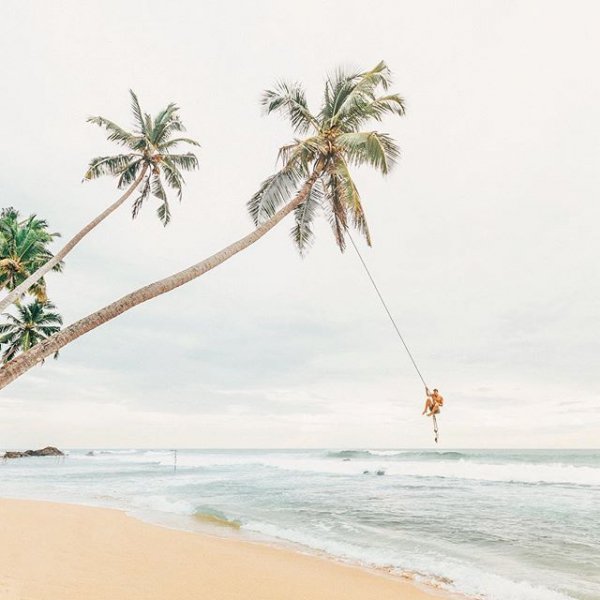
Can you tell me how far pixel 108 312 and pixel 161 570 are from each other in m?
6.80

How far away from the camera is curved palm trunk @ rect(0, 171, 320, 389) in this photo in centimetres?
516

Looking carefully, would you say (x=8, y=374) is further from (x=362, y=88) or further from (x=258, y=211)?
(x=362, y=88)

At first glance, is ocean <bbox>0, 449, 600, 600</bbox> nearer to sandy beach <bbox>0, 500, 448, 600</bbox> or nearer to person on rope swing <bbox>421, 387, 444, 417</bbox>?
sandy beach <bbox>0, 500, 448, 600</bbox>

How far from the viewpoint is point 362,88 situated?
36.6ft

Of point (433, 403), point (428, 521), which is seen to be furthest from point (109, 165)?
point (428, 521)

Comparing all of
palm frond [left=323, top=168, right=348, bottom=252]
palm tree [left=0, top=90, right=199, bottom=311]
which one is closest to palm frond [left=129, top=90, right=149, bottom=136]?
palm tree [left=0, top=90, right=199, bottom=311]

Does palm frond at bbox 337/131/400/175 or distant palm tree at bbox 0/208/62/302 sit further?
distant palm tree at bbox 0/208/62/302

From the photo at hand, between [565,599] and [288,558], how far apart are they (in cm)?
613

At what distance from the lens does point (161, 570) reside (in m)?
9.98

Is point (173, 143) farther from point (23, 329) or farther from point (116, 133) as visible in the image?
point (23, 329)

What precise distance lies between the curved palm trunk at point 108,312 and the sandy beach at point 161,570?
4646 millimetres

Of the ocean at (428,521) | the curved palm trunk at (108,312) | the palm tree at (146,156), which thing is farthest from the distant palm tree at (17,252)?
the curved palm trunk at (108,312)

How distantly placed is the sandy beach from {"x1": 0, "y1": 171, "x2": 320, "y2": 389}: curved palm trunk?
15.2 ft

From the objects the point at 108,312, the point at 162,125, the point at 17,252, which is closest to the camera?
the point at 108,312
